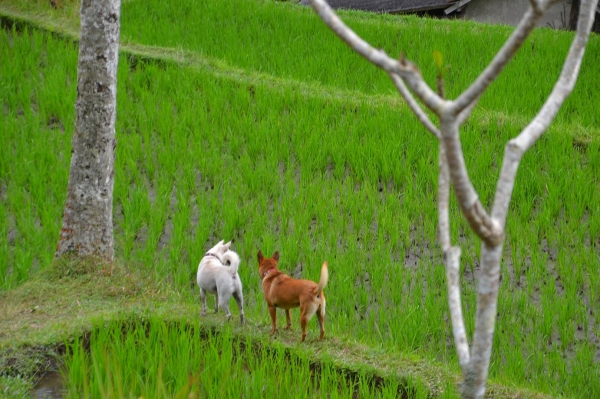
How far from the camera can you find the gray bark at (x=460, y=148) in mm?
1735

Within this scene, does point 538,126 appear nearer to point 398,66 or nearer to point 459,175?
point 459,175

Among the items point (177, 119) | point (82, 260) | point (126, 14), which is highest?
point (126, 14)

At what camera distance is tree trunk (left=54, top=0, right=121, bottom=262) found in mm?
4391

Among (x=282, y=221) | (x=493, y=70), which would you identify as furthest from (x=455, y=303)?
(x=282, y=221)

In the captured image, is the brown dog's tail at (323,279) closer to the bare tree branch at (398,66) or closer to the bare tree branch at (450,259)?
the bare tree branch at (450,259)

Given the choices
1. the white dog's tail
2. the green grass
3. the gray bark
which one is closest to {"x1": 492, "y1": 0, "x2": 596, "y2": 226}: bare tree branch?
the gray bark

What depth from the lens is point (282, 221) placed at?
5.53m

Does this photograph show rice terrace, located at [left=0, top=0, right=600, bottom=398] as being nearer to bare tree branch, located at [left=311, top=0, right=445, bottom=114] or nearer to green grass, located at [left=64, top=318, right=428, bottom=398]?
green grass, located at [left=64, top=318, right=428, bottom=398]

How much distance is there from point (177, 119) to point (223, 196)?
1.44 metres

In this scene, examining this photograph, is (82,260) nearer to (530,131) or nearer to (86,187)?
(86,187)

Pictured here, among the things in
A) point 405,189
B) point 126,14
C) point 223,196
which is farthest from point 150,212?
point 126,14

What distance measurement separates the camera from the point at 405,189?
5930 mm

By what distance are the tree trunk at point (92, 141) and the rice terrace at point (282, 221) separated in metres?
0.17

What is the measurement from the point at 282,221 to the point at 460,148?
376 centimetres
